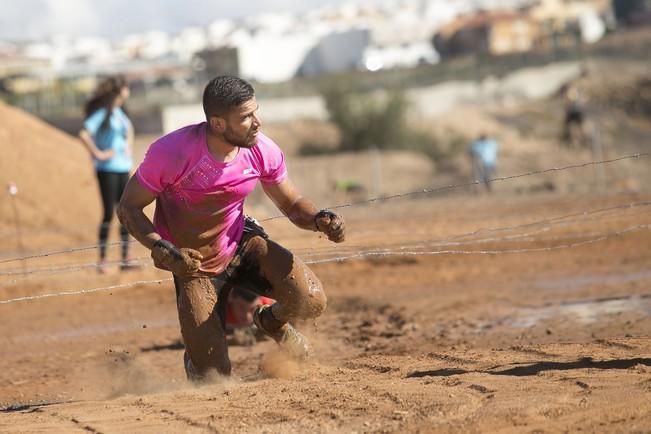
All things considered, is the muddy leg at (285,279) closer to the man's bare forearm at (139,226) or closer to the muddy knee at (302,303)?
the muddy knee at (302,303)

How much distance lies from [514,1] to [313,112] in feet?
430

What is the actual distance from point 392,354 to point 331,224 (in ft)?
5.42

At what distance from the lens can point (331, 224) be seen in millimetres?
7102

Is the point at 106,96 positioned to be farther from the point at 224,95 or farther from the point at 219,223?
the point at 224,95

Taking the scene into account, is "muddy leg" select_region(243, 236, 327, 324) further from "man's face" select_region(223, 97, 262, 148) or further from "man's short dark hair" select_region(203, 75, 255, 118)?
"man's short dark hair" select_region(203, 75, 255, 118)

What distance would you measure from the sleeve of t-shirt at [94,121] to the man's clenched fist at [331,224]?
23.5 ft

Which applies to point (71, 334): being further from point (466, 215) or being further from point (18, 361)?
point (466, 215)

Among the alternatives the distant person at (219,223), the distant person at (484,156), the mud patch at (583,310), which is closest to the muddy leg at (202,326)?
the distant person at (219,223)

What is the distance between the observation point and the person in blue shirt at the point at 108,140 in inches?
538

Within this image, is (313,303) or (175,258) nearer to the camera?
(175,258)

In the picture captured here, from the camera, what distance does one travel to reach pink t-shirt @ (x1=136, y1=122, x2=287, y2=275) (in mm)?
6855

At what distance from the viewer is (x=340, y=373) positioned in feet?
24.4

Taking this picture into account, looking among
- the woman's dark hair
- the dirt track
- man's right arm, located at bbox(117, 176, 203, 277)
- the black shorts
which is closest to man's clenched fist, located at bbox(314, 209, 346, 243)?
the black shorts

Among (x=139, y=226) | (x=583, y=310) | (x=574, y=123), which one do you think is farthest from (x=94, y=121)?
(x=574, y=123)
